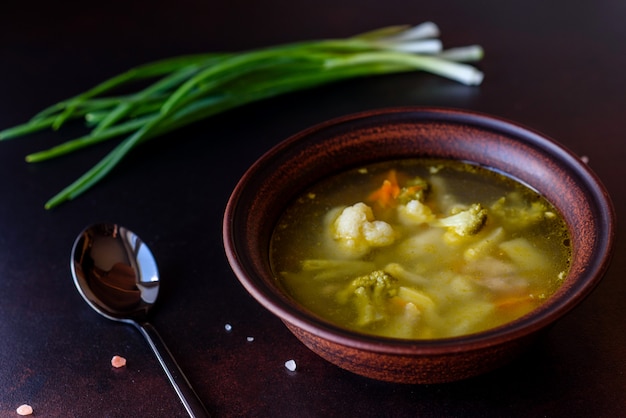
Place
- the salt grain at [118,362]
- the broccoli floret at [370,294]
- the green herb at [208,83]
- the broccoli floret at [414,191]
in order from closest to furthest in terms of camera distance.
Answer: the broccoli floret at [370,294], the salt grain at [118,362], the broccoli floret at [414,191], the green herb at [208,83]

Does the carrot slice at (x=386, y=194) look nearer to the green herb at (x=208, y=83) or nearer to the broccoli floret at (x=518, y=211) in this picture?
the broccoli floret at (x=518, y=211)

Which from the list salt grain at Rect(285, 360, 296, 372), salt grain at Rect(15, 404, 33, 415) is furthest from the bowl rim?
salt grain at Rect(15, 404, 33, 415)

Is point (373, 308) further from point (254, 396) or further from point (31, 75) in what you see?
point (31, 75)

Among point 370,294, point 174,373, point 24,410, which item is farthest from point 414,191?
point 24,410

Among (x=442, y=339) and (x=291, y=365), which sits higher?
(x=442, y=339)

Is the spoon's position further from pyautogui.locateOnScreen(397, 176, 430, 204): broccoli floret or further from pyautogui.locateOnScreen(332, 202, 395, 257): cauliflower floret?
pyautogui.locateOnScreen(397, 176, 430, 204): broccoli floret

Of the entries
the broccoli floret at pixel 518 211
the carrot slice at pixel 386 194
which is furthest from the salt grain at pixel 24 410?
the broccoli floret at pixel 518 211

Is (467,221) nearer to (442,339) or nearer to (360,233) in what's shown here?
(360,233)
